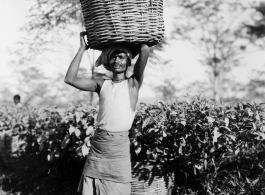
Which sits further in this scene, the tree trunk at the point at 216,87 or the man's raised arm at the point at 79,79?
the tree trunk at the point at 216,87

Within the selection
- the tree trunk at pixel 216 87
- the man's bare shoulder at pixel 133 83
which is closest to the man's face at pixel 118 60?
the man's bare shoulder at pixel 133 83

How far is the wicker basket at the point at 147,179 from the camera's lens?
3.13m

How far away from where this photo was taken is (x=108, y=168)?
2.18 m

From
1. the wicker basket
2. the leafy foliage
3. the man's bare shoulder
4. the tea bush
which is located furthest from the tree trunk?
the man's bare shoulder

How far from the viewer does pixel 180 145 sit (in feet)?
9.80

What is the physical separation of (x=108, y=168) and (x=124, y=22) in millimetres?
937

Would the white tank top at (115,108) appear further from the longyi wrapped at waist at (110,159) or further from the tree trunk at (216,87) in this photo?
the tree trunk at (216,87)

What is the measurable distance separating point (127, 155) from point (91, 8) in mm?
1007

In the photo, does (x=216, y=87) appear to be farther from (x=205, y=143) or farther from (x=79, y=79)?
(x=79, y=79)

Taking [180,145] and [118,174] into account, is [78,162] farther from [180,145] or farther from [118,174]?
[118,174]

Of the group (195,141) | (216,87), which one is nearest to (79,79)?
(195,141)

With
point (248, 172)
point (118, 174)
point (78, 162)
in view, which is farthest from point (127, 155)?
point (78, 162)

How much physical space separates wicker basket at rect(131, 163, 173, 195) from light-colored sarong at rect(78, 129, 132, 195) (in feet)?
2.94

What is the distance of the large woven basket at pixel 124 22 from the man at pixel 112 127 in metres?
0.09
